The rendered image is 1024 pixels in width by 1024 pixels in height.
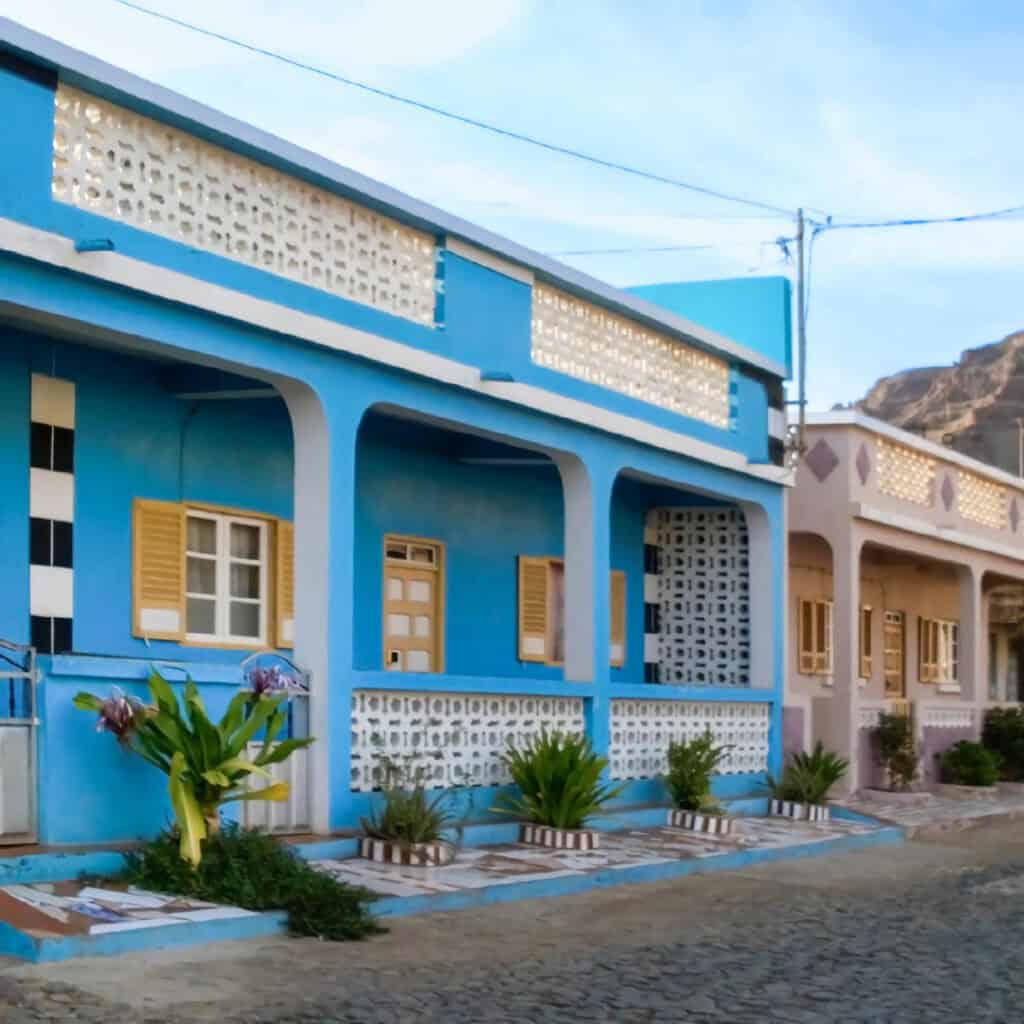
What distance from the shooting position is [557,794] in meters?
13.2

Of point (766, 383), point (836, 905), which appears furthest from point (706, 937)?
point (766, 383)

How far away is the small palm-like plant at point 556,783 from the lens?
43.0 ft

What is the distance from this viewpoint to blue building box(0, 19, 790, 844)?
971cm

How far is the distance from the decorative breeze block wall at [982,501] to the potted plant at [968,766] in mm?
3293

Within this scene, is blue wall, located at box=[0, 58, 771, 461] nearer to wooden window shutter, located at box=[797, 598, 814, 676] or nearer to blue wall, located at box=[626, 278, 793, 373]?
blue wall, located at box=[626, 278, 793, 373]

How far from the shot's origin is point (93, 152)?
9.92 metres

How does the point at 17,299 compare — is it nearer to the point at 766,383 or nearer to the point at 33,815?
the point at 33,815

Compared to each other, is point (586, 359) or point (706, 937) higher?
point (586, 359)

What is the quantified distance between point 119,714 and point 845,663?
11.5 m

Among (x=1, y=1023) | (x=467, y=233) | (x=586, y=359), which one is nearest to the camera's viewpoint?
(x=1, y=1023)

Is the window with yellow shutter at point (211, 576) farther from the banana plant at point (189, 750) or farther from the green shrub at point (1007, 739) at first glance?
the green shrub at point (1007, 739)

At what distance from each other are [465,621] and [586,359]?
101 inches

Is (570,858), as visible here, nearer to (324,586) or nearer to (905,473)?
(324,586)

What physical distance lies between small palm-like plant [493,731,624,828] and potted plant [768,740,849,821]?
4.30m
